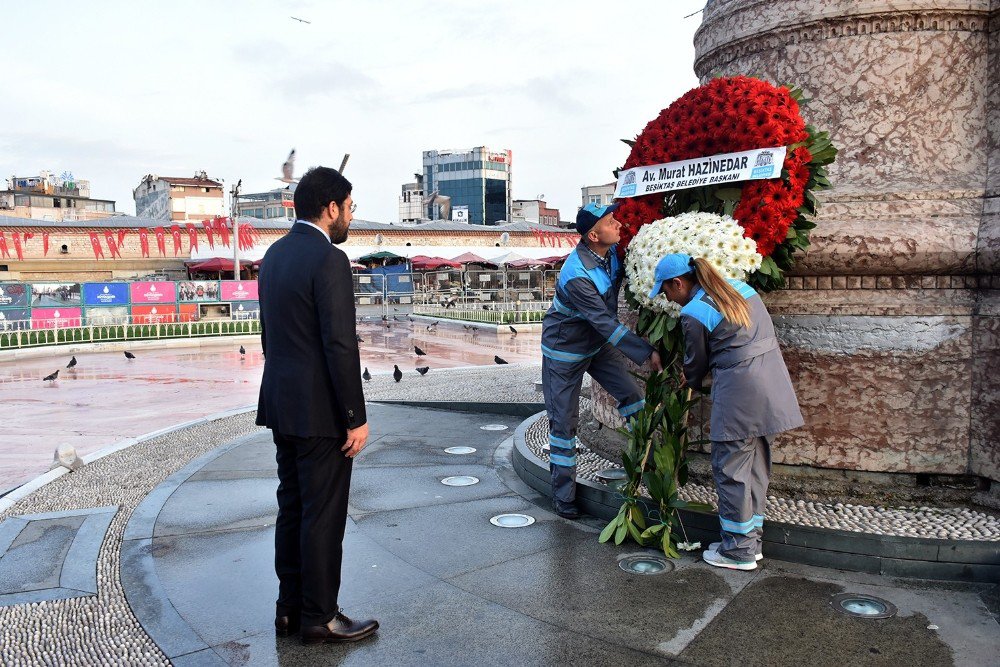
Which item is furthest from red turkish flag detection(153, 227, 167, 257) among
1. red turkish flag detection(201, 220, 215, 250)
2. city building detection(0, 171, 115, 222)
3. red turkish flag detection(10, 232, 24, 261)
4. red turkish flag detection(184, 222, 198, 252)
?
city building detection(0, 171, 115, 222)

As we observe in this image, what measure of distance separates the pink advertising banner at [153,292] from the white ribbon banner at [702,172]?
2201cm

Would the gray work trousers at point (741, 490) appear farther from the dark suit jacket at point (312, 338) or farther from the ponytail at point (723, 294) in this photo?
the dark suit jacket at point (312, 338)

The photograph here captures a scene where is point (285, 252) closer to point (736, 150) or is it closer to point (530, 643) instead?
point (530, 643)

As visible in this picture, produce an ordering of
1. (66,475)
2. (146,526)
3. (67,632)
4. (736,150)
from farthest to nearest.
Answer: (66,475)
(146,526)
(736,150)
(67,632)

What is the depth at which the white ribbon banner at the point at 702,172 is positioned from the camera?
4.03 metres

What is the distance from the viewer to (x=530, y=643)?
10.4ft

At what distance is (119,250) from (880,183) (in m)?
43.0

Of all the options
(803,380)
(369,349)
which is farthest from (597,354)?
(369,349)

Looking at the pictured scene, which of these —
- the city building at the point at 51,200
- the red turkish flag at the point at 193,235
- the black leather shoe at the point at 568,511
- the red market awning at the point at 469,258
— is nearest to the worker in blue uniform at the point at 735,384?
the black leather shoe at the point at 568,511

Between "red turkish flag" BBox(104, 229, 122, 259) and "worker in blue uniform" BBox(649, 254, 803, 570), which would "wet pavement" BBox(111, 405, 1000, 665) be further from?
"red turkish flag" BBox(104, 229, 122, 259)

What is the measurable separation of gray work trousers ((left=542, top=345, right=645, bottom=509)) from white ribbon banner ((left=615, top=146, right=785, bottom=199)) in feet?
3.23

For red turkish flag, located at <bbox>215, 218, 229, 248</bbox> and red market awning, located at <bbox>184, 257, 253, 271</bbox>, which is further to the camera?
red turkish flag, located at <bbox>215, 218, 229, 248</bbox>

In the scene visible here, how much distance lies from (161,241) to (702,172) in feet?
138

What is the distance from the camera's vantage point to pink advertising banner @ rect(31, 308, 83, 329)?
21.5 meters
